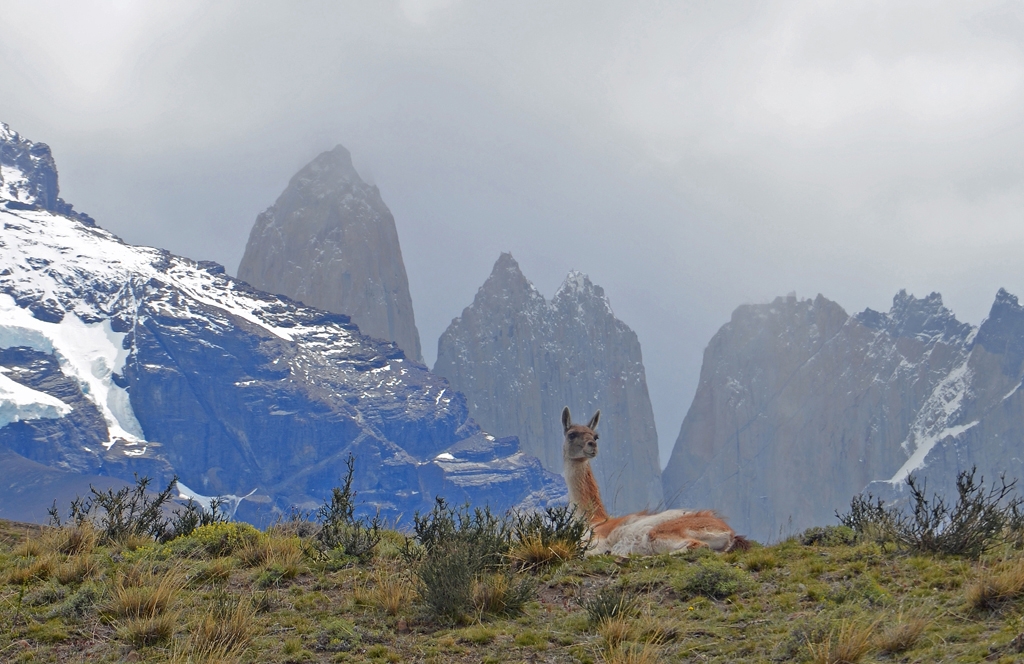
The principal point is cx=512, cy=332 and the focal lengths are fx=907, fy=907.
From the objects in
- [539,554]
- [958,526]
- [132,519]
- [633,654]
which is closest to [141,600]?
[539,554]

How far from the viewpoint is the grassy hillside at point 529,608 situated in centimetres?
704

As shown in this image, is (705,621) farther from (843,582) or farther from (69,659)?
(69,659)

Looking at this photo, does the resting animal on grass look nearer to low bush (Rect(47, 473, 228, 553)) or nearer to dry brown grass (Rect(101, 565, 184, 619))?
dry brown grass (Rect(101, 565, 184, 619))

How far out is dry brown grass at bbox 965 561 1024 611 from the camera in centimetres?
729

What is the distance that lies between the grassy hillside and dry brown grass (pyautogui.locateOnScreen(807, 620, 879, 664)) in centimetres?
1

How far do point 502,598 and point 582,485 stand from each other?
5.14 m

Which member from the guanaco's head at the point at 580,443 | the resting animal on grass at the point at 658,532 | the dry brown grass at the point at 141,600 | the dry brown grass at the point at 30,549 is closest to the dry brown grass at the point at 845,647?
the resting animal on grass at the point at 658,532

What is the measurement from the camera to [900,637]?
675 centimetres

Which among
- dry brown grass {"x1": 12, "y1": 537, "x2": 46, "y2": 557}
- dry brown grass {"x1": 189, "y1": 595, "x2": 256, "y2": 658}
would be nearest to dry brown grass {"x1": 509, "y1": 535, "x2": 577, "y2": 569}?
dry brown grass {"x1": 189, "y1": 595, "x2": 256, "y2": 658}

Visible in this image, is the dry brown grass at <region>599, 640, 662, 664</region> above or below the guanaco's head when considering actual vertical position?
below

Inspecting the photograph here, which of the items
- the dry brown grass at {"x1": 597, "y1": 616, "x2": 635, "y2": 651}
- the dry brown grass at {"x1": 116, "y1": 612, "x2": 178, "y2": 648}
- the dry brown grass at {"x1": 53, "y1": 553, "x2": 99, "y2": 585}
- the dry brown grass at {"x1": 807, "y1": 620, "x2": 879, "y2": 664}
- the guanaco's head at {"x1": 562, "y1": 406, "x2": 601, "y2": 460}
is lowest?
the dry brown grass at {"x1": 807, "y1": 620, "x2": 879, "y2": 664}

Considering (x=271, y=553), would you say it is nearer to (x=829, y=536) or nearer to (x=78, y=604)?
(x=78, y=604)

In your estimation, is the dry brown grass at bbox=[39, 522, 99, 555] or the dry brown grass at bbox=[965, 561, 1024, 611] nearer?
the dry brown grass at bbox=[965, 561, 1024, 611]

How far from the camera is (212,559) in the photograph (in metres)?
10.9
